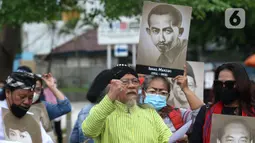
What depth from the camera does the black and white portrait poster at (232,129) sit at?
14.6 ft

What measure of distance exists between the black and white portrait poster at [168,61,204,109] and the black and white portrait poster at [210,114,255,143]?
1.87 m

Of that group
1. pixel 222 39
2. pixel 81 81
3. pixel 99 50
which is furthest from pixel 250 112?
pixel 99 50

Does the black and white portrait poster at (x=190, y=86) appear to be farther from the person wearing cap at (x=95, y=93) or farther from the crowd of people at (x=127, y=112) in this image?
the crowd of people at (x=127, y=112)

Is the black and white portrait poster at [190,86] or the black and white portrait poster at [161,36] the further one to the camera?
the black and white portrait poster at [190,86]

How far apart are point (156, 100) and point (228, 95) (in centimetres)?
114

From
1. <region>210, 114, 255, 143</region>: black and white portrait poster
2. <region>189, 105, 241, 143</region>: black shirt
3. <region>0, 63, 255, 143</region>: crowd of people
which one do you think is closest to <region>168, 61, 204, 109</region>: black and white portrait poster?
<region>0, 63, 255, 143</region>: crowd of people

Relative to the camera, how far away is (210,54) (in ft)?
105

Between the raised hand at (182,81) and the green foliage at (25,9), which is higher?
the green foliage at (25,9)

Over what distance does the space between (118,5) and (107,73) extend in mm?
4775

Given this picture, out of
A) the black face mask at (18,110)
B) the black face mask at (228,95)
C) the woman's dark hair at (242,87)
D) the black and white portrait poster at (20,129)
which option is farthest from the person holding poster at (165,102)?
the black face mask at (18,110)

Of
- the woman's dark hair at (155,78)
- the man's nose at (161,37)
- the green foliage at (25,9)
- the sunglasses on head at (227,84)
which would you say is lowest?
the woman's dark hair at (155,78)

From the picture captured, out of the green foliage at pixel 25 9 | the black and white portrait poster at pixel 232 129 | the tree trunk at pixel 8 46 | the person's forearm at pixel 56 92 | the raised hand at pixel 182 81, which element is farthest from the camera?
the tree trunk at pixel 8 46

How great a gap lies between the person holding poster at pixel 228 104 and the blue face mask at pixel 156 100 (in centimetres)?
100

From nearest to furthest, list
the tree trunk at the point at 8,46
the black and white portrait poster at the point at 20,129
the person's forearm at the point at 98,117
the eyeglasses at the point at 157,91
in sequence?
the person's forearm at the point at 98,117 < the black and white portrait poster at the point at 20,129 < the eyeglasses at the point at 157,91 < the tree trunk at the point at 8,46
